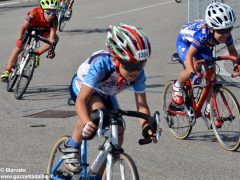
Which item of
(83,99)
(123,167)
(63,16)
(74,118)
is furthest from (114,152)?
(63,16)

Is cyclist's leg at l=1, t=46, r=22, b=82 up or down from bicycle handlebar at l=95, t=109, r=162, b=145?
up

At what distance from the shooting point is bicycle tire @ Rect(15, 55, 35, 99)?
485 inches

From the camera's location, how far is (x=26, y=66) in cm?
1245

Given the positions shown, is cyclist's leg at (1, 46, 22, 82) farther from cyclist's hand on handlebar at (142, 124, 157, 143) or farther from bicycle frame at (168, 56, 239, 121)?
cyclist's hand on handlebar at (142, 124, 157, 143)

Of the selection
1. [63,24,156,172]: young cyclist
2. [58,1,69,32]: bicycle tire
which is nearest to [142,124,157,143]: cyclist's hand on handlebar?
[63,24,156,172]: young cyclist

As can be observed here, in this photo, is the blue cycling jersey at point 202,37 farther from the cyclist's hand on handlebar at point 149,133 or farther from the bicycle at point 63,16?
the bicycle at point 63,16

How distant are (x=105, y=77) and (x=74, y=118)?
4.64m

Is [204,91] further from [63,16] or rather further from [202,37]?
[63,16]

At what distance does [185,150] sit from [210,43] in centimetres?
140

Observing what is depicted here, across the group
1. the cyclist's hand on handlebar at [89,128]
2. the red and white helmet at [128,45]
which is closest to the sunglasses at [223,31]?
the red and white helmet at [128,45]

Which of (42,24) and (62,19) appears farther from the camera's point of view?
(62,19)

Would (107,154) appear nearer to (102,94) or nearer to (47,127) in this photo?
(102,94)

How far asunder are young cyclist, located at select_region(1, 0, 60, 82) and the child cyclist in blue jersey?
10.9 ft

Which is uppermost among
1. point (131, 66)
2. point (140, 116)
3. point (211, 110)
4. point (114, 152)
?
point (131, 66)
